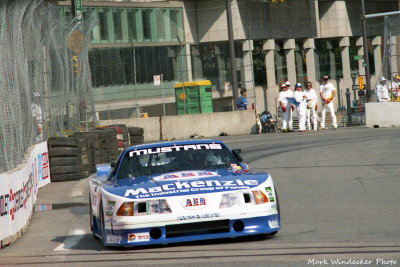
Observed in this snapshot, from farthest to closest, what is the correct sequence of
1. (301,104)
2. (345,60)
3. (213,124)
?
(345,60)
(213,124)
(301,104)

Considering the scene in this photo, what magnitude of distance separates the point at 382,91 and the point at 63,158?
16.0 m

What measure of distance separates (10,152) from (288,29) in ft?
154

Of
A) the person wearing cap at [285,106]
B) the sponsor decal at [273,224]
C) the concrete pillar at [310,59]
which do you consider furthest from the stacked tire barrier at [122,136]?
the concrete pillar at [310,59]

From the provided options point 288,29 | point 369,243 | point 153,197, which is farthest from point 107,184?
point 288,29

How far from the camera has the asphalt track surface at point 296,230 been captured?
752 cm

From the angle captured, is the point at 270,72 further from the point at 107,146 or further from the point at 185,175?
the point at 185,175

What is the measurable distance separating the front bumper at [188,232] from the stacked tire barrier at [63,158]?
33.7 feet

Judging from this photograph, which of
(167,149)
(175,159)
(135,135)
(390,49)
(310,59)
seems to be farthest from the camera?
(310,59)

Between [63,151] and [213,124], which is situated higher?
[213,124]

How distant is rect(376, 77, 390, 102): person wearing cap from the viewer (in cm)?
3098

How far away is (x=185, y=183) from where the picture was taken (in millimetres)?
8672

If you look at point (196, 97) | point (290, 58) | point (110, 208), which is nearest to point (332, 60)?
point (290, 58)

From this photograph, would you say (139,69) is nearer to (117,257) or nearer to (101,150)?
(101,150)

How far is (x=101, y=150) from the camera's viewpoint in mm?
20422
